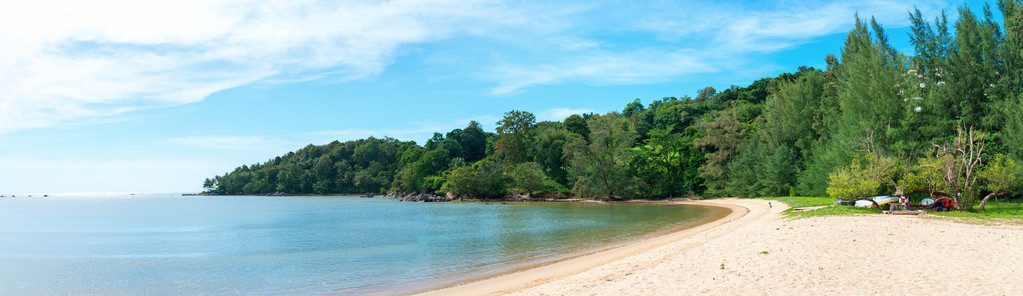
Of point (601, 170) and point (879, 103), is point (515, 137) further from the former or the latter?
point (879, 103)

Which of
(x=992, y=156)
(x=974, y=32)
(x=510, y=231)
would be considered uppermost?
(x=974, y=32)

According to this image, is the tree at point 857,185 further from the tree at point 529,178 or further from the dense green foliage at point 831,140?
the tree at point 529,178

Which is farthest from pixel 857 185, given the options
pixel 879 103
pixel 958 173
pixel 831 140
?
pixel 831 140

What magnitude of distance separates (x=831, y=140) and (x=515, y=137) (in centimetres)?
5583

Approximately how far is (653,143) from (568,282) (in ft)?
222

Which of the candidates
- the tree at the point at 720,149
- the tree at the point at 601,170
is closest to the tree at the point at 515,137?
the tree at the point at 601,170

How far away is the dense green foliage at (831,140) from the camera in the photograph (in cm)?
2995

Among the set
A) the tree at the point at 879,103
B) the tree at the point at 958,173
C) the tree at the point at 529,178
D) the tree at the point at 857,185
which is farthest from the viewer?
the tree at the point at 529,178

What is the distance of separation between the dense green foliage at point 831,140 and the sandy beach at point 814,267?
1194 centimetres

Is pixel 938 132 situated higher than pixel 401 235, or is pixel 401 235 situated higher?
pixel 938 132

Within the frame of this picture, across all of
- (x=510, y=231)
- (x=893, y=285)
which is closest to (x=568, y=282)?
(x=893, y=285)

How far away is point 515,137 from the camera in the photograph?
306ft

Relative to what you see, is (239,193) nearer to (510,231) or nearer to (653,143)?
(653,143)

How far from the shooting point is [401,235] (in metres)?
31.4
